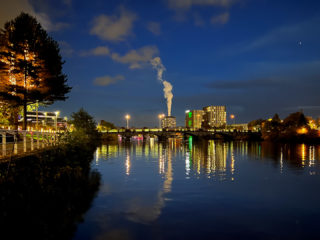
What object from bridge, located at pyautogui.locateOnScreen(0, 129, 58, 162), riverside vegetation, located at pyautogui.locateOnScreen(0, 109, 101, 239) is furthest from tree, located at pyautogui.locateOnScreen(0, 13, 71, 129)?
riverside vegetation, located at pyautogui.locateOnScreen(0, 109, 101, 239)

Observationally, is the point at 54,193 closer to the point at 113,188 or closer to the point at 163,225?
the point at 163,225

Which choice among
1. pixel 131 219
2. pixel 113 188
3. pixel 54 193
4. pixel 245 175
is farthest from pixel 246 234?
pixel 245 175

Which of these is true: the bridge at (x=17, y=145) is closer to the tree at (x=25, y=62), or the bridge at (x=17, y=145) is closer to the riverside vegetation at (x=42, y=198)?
the riverside vegetation at (x=42, y=198)

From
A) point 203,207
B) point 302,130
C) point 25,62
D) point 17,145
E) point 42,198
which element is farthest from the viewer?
point 302,130

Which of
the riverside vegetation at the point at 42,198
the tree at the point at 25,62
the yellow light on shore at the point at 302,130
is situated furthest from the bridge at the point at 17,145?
the yellow light on shore at the point at 302,130

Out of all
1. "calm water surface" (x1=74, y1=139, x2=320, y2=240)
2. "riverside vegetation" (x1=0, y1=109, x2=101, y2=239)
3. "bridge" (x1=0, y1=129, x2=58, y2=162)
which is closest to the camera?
"riverside vegetation" (x1=0, y1=109, x2=101, y2=239)

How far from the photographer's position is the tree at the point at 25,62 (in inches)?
1596

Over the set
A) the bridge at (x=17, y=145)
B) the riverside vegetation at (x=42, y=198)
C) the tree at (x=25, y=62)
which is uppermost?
the tree at (x=25, y=62)

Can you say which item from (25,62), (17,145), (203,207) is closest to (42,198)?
(203,207)

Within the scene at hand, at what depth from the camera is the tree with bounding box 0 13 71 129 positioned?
40531mm

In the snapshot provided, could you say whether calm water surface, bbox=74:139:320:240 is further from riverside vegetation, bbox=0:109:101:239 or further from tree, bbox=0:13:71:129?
tree, bbox=0:13:71:129

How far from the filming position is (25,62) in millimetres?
41062

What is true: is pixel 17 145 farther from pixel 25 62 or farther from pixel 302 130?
pixel 302 130

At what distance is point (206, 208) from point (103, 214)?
798cm
